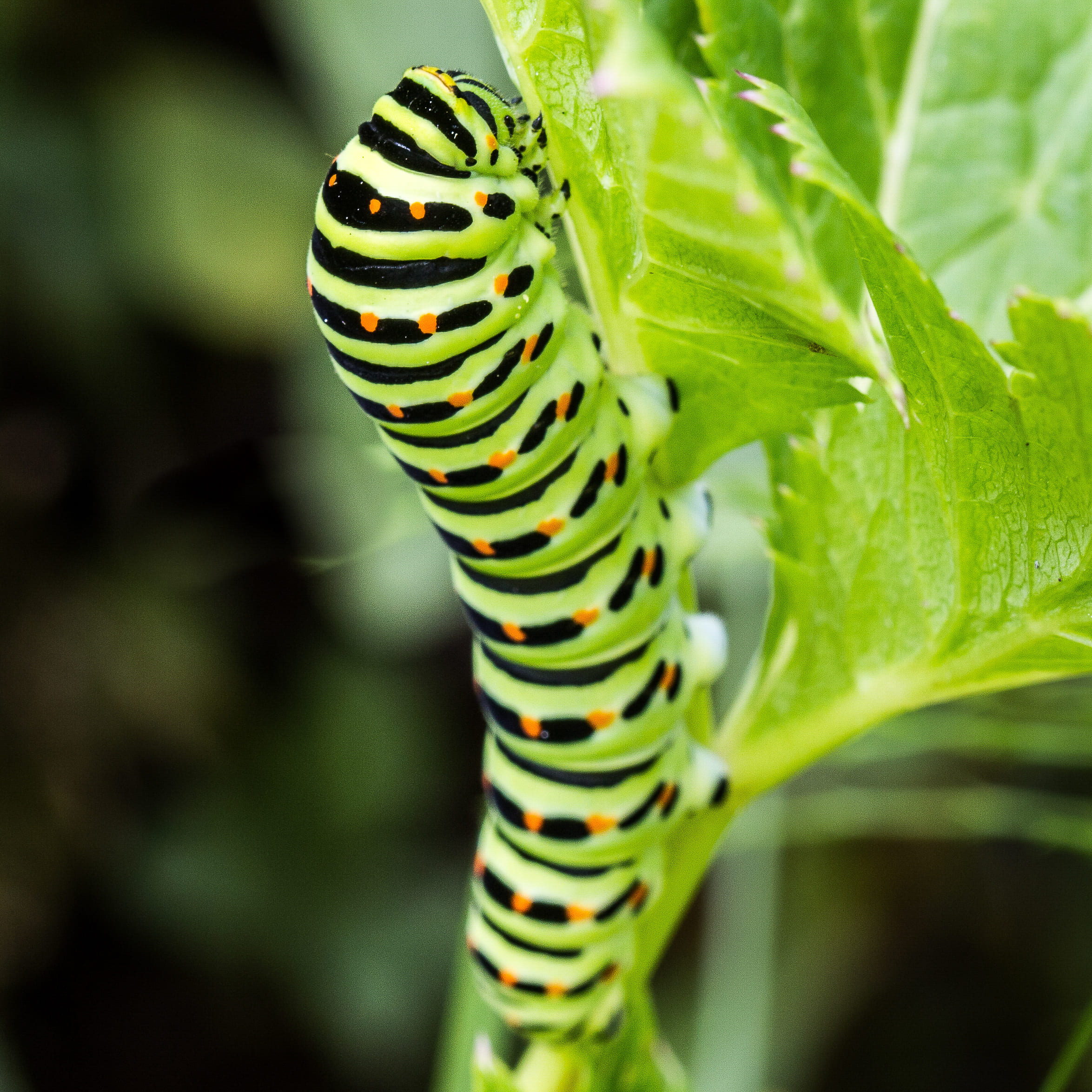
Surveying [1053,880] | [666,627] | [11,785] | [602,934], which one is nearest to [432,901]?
[11,785]

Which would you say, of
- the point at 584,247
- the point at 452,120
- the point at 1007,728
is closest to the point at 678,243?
the point at 584,247

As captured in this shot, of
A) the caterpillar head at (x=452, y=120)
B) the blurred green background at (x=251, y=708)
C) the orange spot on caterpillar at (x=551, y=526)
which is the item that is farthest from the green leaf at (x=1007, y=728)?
the caterpillar head at (x=452, y=120)

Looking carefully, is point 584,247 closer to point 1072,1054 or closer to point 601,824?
point 601,824

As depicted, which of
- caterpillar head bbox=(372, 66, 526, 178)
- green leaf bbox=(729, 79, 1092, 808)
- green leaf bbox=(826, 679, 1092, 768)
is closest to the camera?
green leaf bbox=(729, 79, 1092, 808)

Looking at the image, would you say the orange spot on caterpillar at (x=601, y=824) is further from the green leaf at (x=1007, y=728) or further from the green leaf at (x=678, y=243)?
the green leaf at (x=1007, y=728)

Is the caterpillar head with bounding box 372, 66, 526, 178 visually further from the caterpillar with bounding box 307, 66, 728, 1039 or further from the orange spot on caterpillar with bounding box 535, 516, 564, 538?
the orange spot on caterpillar with bounding box 535, 516, 564, 538

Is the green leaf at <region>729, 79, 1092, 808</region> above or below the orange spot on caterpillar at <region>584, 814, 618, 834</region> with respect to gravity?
above

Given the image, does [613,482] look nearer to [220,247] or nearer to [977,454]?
[977,454]

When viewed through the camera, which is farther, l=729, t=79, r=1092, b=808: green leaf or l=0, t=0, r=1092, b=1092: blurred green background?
l=0, t=0, r=1092, b=1092: blurred green background

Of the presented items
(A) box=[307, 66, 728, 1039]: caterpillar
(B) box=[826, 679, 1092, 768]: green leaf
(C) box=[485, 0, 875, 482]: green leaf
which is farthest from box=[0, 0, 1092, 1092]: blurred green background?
(C) box=[485, 0, 875, 482]: green leaf
